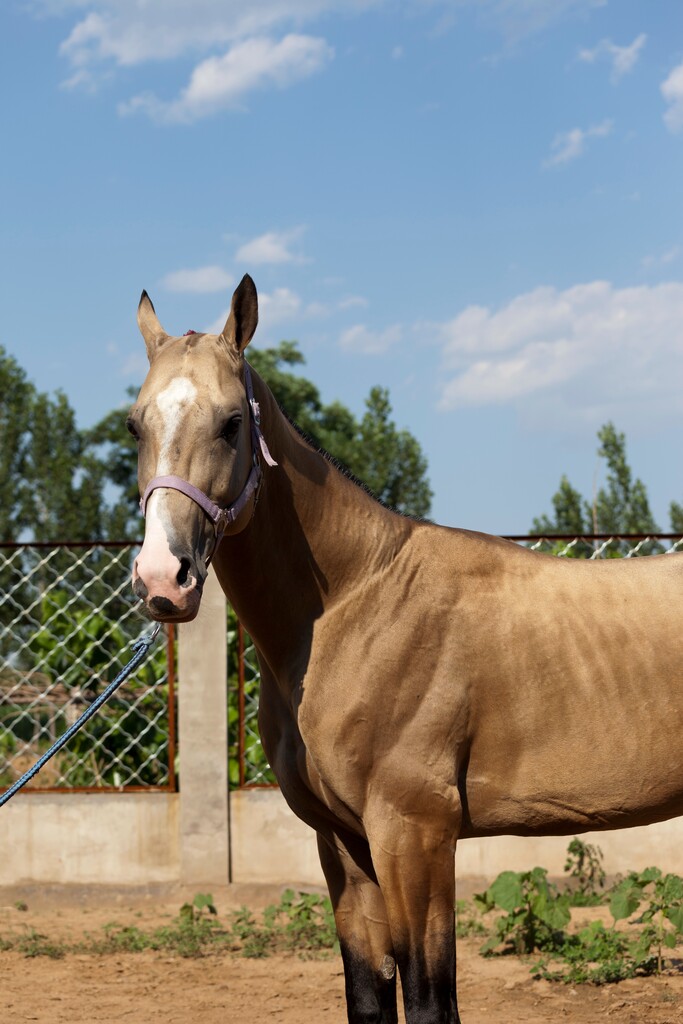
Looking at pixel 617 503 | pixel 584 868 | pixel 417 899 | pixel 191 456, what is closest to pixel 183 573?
pixel 191 456

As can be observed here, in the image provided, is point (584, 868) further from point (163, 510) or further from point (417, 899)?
point (163, 510)

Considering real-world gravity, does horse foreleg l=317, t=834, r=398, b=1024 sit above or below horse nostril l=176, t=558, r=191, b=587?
below

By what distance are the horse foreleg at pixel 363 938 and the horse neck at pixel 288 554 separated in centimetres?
69

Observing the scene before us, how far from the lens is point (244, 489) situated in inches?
118

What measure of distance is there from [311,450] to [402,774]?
108 cm

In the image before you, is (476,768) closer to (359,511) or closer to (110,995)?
(359,511)

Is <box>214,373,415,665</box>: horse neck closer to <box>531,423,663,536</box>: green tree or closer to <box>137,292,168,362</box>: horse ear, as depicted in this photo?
<box>137,292,168,362</box>: horse ear

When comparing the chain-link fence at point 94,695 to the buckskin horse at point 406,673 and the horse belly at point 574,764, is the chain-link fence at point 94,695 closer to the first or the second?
the buckskin horse at point 406,673

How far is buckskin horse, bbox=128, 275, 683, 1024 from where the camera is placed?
3.02 m

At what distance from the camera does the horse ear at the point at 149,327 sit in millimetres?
3234

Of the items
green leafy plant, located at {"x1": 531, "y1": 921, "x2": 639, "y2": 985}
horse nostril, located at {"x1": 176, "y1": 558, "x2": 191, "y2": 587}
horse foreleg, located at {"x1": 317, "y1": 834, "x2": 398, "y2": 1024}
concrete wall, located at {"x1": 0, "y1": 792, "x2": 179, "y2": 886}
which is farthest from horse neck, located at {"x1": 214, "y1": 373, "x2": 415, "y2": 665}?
concrete wall, located at {"x1": 0, "y1": 792, "x2": 179, "y2": 886}

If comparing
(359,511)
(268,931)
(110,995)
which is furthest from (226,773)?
(359,511)

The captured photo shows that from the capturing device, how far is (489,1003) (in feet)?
15.9

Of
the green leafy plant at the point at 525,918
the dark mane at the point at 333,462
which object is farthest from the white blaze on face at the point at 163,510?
the green leafy plant at the point at 525,918
